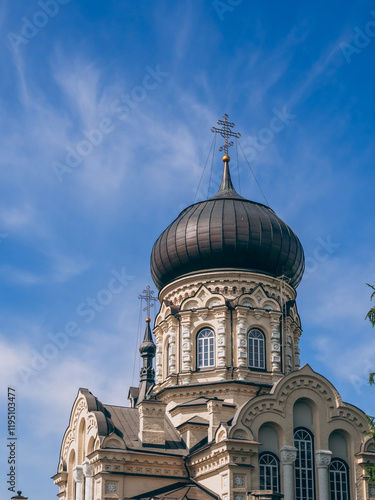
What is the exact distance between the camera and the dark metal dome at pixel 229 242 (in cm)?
2786

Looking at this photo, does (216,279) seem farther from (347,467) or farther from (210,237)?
(347,467)

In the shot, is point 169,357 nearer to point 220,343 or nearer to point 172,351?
point 172,351

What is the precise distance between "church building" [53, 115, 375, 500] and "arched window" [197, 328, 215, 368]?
4 centimetres

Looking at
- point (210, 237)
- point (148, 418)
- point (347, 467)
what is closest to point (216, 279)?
point (210, 237)

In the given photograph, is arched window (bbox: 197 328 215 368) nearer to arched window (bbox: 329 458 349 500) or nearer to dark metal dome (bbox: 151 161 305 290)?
dark metal dome (bbox: 151 161 305 290)

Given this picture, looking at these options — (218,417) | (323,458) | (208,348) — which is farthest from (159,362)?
(323,458)

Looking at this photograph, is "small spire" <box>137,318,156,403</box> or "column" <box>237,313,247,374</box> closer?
"column" <box>237,313,247,374</box>

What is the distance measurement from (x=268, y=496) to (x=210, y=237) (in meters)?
10.1

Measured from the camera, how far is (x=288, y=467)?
22.4 m

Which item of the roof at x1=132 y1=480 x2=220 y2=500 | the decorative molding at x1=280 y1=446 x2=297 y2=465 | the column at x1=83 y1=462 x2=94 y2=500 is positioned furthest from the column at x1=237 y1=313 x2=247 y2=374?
the column at x1=83 y1=462 x2=94 y2=500

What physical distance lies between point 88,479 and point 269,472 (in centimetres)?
573

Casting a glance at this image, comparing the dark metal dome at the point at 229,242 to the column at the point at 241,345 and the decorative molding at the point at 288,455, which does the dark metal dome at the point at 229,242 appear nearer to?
the column at the point at 241,345

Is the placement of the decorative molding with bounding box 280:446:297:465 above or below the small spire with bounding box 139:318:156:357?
below

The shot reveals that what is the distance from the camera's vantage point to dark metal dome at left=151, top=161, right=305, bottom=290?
2786 cm
